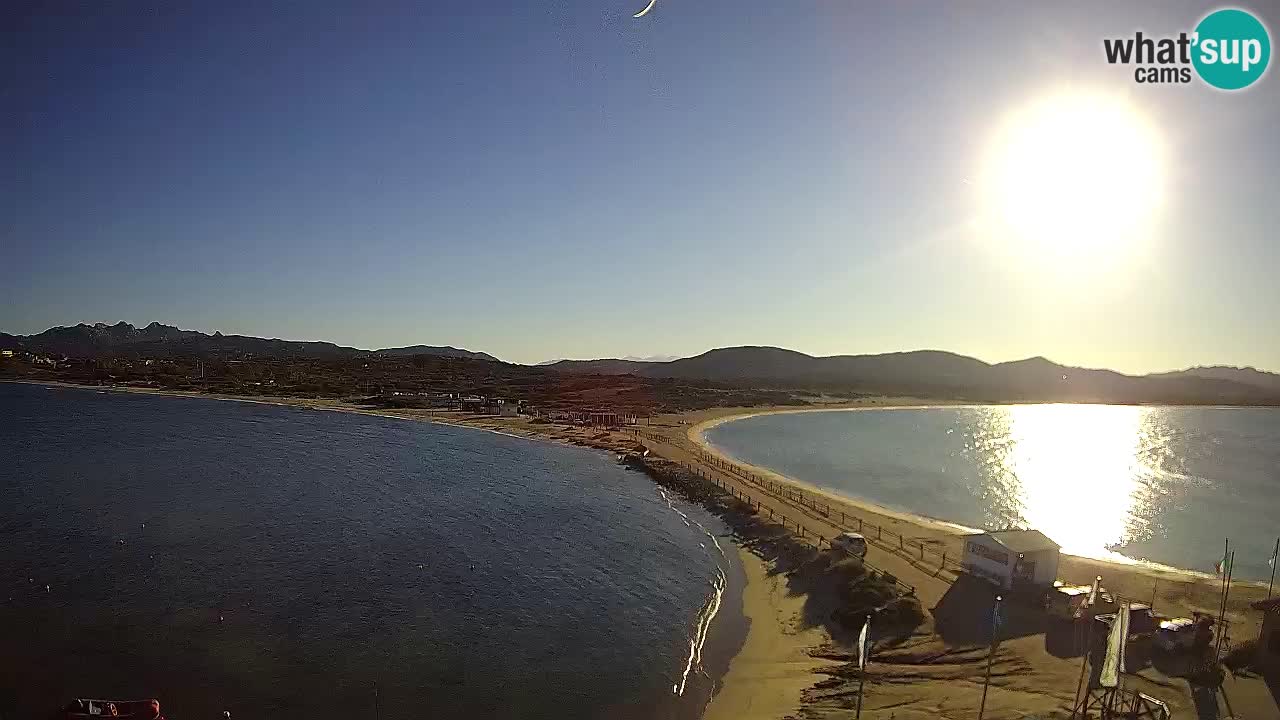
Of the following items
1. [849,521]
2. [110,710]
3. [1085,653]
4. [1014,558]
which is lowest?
[110,710]

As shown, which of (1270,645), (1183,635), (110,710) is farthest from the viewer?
(1183,635)

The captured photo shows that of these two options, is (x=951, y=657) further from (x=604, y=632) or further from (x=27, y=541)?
(x=27, y=541)

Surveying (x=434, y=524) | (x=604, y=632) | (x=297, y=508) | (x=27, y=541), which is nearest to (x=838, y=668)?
(x=604, y=632)

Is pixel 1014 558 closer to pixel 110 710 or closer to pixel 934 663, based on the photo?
pixel 934 663

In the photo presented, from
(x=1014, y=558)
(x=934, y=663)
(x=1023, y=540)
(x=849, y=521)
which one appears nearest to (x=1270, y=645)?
(x=1014, y=558)

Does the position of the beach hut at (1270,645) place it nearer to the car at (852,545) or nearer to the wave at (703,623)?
the car at (852,545)

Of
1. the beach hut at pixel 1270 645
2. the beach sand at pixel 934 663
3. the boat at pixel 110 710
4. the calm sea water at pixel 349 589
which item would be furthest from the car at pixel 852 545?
the boat at pixel 110 710
